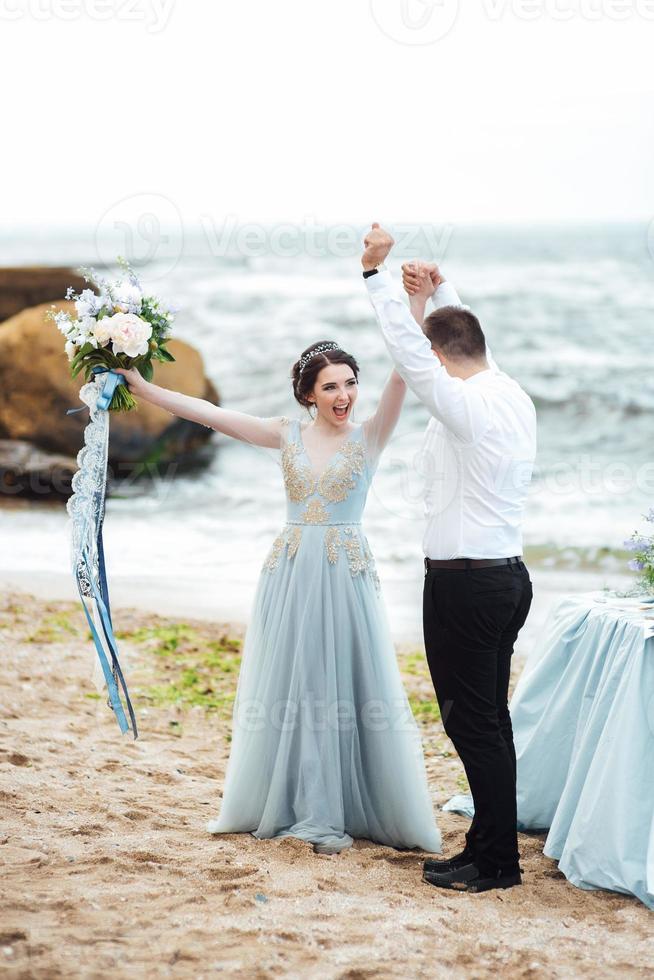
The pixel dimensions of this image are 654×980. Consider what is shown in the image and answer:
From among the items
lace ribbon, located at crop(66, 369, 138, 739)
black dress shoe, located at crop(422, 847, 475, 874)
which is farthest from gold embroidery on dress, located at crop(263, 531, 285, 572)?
black dress shoe, located at crop(422, 847, 475, 874)

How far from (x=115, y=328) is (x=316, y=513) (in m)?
0.98

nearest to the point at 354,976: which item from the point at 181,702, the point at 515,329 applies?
the point at 181,702

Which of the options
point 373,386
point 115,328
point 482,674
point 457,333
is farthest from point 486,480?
point 373,386

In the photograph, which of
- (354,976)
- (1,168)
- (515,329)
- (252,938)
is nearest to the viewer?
(354,976)

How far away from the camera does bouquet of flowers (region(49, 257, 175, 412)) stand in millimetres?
3586

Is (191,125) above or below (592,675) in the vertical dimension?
above

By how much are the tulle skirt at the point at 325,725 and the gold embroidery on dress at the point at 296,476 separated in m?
0.14

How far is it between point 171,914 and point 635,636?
5.55 ft

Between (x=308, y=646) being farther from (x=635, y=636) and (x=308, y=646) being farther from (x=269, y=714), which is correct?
(x=635, y=636)

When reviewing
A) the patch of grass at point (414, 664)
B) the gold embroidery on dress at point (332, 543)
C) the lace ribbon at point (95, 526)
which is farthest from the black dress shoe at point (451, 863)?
the patch of grass at point (414, 664)

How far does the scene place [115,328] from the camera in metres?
3.57

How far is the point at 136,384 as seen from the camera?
375 centimetres

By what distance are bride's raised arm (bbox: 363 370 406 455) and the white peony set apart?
877mm

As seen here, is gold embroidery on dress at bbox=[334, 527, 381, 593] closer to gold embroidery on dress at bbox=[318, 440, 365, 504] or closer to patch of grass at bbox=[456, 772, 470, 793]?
gold embroidery on dress at bbox=[318, 440, 365, 504]
